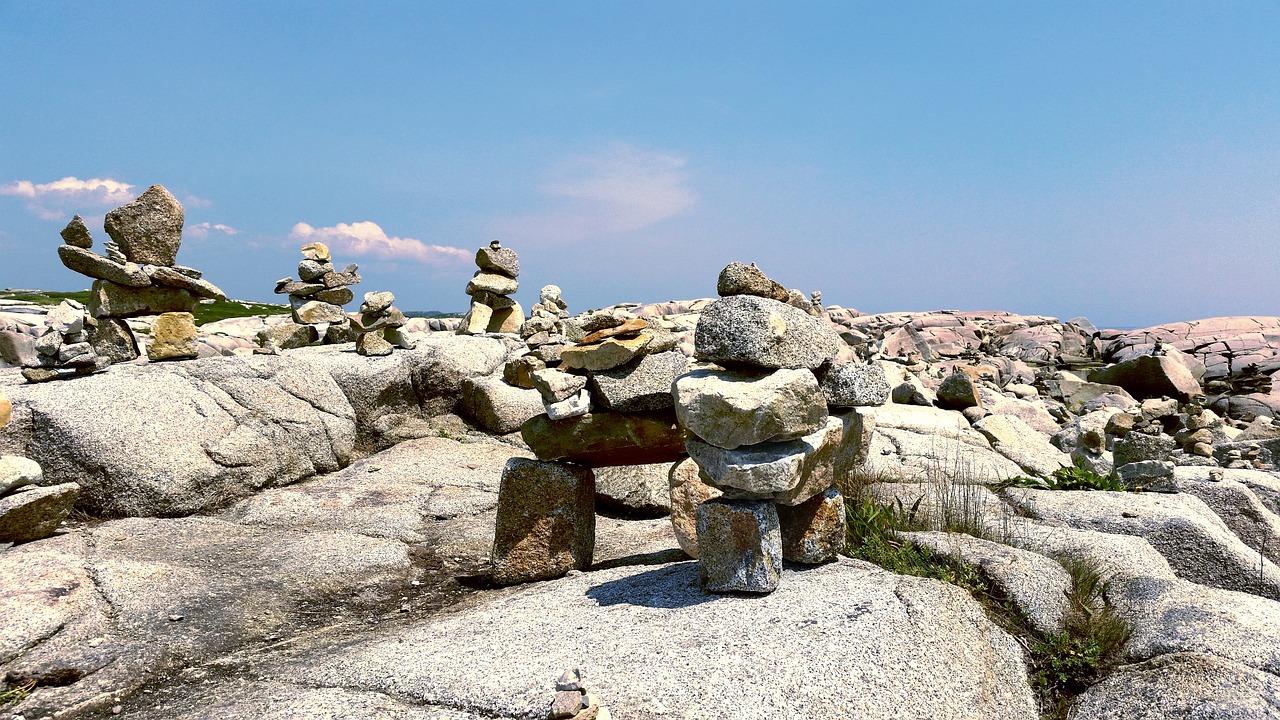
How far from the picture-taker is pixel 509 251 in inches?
603

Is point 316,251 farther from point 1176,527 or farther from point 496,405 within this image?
point 1176,527

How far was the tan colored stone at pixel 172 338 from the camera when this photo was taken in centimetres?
1055

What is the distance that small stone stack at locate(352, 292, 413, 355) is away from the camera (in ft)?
40.1

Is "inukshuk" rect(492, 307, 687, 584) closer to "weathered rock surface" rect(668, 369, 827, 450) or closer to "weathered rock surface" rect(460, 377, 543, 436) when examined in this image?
"weathered rock surface" rect(668, 369, 827, 450)

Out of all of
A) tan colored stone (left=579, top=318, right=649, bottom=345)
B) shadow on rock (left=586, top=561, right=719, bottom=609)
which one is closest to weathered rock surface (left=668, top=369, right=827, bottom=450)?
shadow on rock (left=586, top=561, right=719, bottom=609)

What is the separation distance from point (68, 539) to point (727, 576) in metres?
6.13

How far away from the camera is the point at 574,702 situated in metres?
4.04

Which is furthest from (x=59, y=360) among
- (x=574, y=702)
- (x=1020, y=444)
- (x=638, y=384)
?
(x=1020, y=444)

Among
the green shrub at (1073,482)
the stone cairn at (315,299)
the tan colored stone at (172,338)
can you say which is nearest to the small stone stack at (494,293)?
the stone cairn at (315,299)

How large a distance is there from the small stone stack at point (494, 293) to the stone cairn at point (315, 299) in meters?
2.14

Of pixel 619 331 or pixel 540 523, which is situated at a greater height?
pixel 619 331

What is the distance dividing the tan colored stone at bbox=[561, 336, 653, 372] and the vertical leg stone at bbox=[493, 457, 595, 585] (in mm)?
907

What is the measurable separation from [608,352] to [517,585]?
2.12 m

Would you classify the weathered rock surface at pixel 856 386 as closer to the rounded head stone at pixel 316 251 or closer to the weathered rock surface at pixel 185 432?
the weathered rock surface at pixel 185 432
